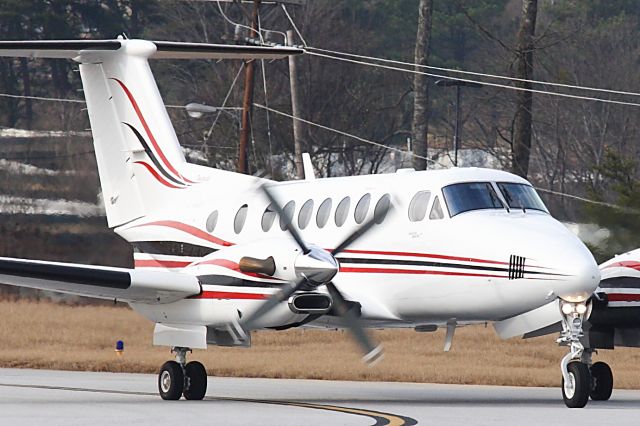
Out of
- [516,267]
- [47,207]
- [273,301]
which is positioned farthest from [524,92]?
[273,301]

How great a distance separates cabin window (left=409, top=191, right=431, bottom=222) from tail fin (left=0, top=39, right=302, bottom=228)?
14.7ft

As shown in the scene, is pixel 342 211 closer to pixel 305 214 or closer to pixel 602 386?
pixel 305 214

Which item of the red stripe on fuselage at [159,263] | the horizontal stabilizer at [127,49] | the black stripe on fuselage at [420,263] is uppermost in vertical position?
the horizontal stabilizer at [127,49]

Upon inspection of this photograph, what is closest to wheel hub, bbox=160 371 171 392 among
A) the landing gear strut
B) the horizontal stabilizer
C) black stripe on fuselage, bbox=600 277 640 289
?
the horizontal stabilizer

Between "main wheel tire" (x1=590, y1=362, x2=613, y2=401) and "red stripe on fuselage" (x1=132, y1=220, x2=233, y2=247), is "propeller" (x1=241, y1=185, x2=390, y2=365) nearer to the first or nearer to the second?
"red stripe on fuselage" (x1=132, y1=220, x2=233, y2=247)

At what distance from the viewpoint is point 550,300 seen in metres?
18.0

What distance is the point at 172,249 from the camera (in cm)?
2133

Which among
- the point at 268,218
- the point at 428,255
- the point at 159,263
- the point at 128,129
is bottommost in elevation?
the point at 159,263

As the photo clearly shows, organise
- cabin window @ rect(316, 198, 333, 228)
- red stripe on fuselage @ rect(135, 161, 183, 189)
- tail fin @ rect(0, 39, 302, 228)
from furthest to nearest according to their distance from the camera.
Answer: tail fin @ rect(0, 39, 302, 228)
red stripe on fuselage @ rect(135, 161, 183, 189)
cabin window @ rect(316, 198, 333, 228)

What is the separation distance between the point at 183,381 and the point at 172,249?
6.83 ft

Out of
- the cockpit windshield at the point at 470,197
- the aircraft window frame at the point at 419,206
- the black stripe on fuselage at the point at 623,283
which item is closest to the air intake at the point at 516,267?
the cockpit windshield at the point at 470,197

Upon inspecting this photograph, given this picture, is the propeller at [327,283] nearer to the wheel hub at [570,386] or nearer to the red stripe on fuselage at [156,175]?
the wheel hub at [570,386]

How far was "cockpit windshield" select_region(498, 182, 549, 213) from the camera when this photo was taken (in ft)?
62.3

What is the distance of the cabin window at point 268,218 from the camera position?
20.3 metres
